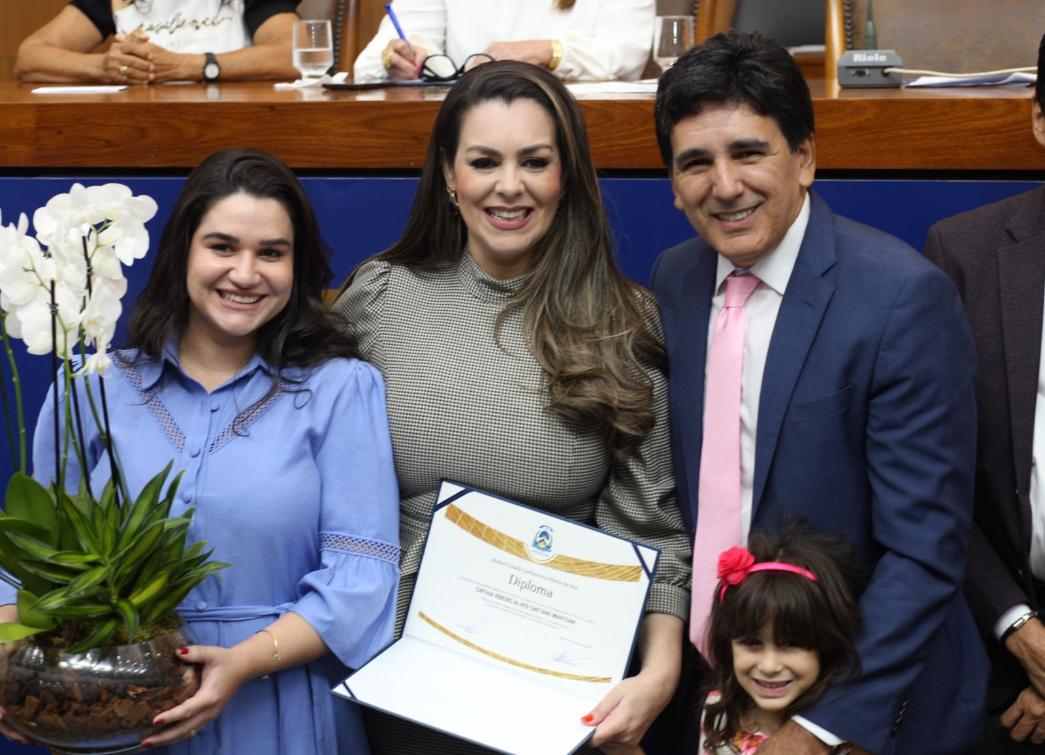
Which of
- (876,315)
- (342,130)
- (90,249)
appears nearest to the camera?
(90,249)

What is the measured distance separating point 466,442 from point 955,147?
1064 millimetres

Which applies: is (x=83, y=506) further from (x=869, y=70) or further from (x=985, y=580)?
(x=869, y=70)

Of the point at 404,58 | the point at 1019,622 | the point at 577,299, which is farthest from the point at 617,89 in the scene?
the point at 1019,622

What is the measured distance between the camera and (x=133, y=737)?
5.48 feet

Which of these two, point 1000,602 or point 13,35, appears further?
point 13,35

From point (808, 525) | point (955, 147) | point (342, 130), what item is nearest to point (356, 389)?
point (808, 525)

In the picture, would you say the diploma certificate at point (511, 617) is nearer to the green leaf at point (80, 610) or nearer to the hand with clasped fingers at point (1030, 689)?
the green leaf at point (80, 610)

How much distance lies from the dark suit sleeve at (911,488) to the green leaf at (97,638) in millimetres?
876

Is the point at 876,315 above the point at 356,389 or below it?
above

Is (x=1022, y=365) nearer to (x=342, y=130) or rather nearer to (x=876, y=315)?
(x=876, y=315)

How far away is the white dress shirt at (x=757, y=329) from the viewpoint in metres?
1.91

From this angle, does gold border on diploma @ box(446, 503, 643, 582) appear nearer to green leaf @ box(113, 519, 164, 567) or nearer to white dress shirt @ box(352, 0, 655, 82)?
green leaf @ box(113, 519, 164, 567)

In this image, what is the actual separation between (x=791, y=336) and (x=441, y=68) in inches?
67.2

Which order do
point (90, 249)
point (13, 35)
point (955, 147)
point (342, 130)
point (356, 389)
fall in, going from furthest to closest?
point (13, 35) < point (342, 130) < point (955, 147) < point (356, 389) < point (90, 249)
